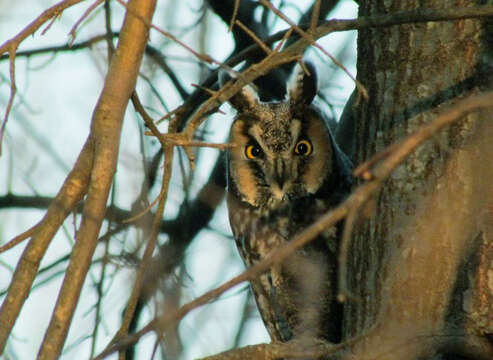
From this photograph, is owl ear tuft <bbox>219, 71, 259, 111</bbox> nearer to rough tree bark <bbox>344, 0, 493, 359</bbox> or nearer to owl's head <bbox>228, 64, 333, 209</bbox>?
owl's head <bbox>228, 64, 333, 209</bbox>

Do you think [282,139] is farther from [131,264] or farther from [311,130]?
[131,264]

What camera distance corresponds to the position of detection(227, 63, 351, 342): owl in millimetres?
2756

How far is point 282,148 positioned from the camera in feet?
9.46

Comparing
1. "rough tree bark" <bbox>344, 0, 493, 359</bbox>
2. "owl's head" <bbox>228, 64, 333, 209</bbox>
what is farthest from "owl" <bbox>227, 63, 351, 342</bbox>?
"rough tree bark" <bbox>344, 0, 493, 359</bbox>

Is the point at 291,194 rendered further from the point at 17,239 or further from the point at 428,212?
the point at 17,239

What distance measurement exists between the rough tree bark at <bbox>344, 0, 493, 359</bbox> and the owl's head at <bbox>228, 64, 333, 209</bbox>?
0.67m

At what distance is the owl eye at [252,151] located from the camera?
9.79 feet

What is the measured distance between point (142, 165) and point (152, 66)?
57cm

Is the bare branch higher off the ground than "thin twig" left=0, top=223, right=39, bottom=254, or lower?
lower

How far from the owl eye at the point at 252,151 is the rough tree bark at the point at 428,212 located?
2.59ft

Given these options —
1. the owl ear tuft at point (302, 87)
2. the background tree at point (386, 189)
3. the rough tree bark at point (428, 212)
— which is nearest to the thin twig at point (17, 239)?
the background tree at point (386, 189)

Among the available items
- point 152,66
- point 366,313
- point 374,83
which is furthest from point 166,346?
point 152,66

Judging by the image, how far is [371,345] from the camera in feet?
6.63

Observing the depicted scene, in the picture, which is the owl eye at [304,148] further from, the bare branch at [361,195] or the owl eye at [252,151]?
the bare branch at [361,195]
